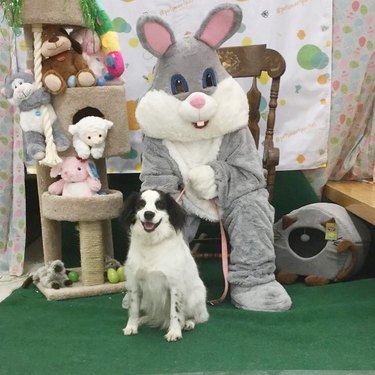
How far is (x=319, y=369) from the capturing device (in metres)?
1.31

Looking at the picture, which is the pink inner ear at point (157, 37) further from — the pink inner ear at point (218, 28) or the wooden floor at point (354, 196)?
the wooden floor at point (354, 196)

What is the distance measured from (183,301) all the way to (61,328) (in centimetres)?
41

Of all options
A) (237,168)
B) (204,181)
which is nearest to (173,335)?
(204,181)

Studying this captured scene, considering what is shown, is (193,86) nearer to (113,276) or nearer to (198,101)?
(198,101)

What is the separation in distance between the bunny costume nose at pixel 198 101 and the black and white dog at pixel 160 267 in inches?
13.9

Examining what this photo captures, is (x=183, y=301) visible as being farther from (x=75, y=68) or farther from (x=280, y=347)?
(x=75, y=68)

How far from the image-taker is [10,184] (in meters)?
2.26

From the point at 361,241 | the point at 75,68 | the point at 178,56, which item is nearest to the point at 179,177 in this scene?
the point at 178,56

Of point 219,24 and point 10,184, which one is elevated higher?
point 219,24

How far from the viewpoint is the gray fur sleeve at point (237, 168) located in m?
1.80

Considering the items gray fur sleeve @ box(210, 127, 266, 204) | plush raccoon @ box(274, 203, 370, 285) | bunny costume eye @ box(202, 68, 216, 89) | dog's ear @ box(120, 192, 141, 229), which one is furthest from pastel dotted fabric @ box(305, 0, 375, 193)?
dog's ear @ box(120, 192, 141, 229)

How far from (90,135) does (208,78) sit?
48 cm

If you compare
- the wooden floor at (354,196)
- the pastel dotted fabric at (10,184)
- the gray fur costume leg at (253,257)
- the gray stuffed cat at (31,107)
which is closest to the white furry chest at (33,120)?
the gray stuffed cat at (31,107)

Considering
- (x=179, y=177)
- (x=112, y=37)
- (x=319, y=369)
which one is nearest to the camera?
(x=319, y=369)
